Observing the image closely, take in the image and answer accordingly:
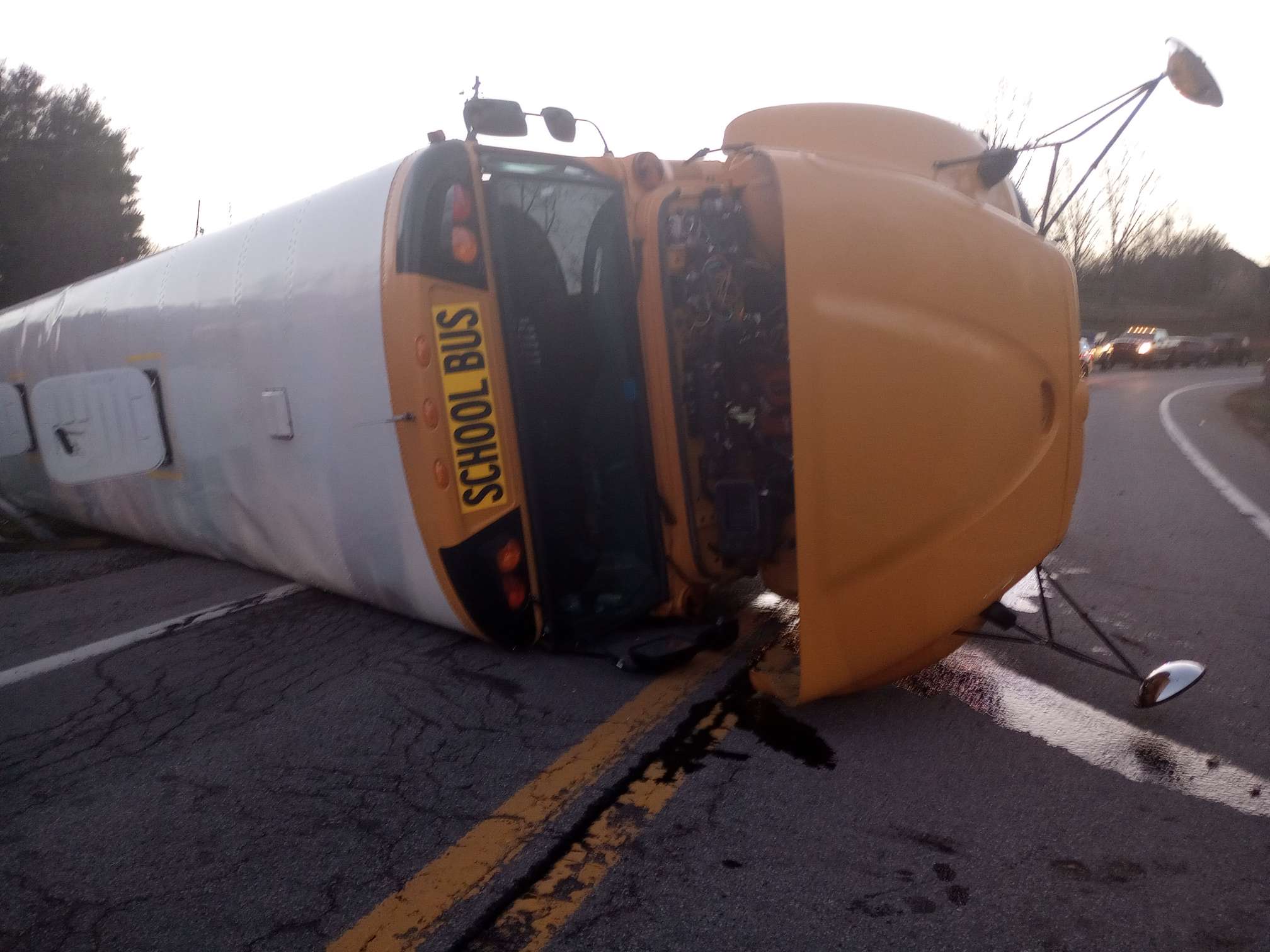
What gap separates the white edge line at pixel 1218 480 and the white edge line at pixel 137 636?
21.6 ft

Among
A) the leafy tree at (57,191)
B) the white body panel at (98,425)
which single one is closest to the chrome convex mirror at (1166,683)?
the white body panel at (98,425)

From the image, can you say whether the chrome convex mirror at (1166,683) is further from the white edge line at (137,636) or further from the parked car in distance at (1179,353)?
the parked car in distance at (1179,353)

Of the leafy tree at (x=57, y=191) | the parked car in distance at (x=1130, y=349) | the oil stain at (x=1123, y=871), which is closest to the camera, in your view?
the oil stain at (x=1123, y=871)

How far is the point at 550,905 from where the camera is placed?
7.34ft

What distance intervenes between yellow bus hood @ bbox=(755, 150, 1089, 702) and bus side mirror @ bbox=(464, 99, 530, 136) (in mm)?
1080

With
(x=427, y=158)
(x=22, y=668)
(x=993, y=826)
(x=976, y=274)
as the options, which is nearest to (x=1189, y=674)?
(x=993, y=826)

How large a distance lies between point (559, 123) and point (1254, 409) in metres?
17.3

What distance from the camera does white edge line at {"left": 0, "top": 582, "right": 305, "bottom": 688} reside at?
4.16 m

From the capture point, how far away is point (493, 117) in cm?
357

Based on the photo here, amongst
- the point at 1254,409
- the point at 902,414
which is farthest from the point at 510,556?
the point at 1254,409

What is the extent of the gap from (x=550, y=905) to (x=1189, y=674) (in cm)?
242

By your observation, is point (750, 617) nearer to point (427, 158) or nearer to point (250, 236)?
point (427, 158)

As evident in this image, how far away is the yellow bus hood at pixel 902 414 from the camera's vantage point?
9.73 feet

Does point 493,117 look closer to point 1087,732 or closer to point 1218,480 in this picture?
point 1087,732
